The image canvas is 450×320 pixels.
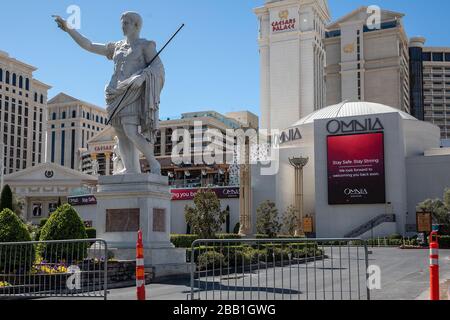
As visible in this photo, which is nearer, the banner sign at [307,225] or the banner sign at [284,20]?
the banner sign at [307,225]

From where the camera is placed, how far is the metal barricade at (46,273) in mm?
11922

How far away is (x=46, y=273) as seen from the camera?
Result: 12320mm

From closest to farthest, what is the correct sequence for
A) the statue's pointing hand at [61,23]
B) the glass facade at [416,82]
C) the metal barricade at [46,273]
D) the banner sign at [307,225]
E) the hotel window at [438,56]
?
the metal barricade at [46,273], the statue's pointing hand at [61,23], the banner sign at [307,225], the glass facade at [416,82], the hotel window at [438,56]

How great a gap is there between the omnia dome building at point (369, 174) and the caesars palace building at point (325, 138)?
94mm

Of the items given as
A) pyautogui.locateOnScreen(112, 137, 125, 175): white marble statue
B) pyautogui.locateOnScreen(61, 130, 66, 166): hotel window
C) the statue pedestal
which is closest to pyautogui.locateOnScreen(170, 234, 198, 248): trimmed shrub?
pyautogui.locateOnScreen(112, 137, 125, 175): white marble statue

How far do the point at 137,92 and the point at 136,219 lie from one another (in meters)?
3.49

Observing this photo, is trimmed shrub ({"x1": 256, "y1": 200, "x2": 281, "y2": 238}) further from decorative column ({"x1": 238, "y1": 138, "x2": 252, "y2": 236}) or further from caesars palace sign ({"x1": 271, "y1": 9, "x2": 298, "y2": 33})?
caesars palace sign ({"x1": 271, "y1": 9, "x2": 298, "y2": 33})

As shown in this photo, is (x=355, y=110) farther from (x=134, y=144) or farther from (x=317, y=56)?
(x=317, y=56)

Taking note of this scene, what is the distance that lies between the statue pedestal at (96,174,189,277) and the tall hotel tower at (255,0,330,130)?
108 meters

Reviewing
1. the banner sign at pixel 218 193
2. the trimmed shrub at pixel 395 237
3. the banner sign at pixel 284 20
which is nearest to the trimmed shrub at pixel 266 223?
the trimmed shrub at pixel 395 237

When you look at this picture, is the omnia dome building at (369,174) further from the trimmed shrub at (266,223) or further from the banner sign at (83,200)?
the banner sign at (83,200)

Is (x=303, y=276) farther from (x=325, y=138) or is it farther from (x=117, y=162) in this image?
(x=325, y=138)

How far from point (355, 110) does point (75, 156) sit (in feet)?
358

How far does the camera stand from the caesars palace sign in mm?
124750
